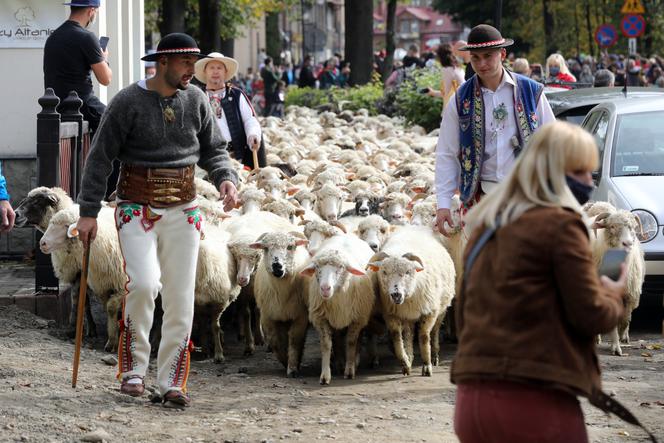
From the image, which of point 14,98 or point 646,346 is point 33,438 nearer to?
point 646,346

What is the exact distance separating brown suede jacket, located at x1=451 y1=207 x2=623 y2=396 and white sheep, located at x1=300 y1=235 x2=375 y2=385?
4.78 meters

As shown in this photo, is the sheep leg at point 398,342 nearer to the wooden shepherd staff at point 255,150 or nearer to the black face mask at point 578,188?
the wooden shepherd staff at point 255,150

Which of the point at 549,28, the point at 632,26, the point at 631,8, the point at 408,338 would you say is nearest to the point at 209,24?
the point at 632,26

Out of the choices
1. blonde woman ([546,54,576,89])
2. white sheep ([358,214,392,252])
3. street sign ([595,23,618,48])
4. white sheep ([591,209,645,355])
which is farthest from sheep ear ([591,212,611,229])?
street sign ([595,23,618,48])

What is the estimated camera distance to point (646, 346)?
9586 mm

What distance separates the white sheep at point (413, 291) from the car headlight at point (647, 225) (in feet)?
5.45

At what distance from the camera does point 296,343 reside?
8.95 m

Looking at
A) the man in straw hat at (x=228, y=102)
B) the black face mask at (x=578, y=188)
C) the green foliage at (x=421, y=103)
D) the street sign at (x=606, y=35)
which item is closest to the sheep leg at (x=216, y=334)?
the man in straw hat at (x=228, y=102)

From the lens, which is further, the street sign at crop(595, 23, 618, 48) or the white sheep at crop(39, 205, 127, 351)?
→ the street sign at crop(595, 23, 618, 48)

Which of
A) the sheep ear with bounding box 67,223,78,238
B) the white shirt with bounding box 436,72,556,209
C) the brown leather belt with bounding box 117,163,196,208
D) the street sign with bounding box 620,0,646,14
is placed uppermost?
the street sign with bounding box 620,0,646,14

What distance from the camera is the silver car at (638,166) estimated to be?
995 centimetres

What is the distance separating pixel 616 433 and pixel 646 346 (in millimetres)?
3152

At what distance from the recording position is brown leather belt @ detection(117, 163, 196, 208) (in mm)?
6578

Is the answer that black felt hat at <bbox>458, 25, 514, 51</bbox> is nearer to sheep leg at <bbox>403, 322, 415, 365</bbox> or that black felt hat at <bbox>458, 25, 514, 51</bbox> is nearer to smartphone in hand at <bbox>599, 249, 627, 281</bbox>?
sheep leg at <bbox>403, 322, 415, 365</bbox>
